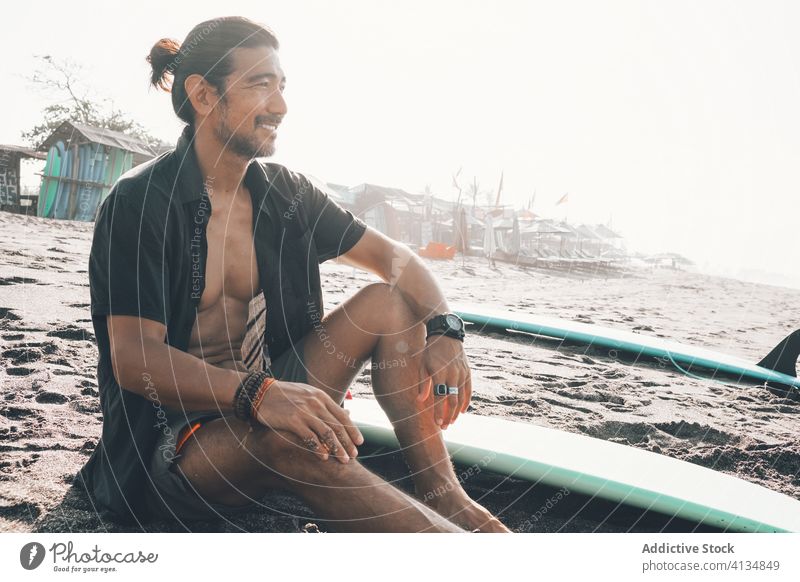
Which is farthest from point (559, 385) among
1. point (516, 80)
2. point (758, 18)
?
point (758, 18)

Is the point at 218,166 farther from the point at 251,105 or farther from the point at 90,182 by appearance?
the point at 90,182

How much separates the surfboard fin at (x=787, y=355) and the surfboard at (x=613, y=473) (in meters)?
2.11

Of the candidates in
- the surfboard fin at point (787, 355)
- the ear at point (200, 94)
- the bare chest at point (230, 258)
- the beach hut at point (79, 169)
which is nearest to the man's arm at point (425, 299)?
the bare chest at point (230, 258)

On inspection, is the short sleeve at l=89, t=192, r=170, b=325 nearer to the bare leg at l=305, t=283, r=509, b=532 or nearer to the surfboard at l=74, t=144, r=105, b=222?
the bare leg at l=305, t=283, r=509, b=532

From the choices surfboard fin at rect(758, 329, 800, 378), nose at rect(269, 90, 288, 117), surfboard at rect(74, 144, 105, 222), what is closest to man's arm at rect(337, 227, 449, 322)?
nose at rect(269, 90, 288, 117)

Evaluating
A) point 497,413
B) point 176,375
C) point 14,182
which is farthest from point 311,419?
point 14,182

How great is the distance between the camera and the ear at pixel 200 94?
1.31 metres

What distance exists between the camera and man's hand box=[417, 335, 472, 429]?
136 centimetres

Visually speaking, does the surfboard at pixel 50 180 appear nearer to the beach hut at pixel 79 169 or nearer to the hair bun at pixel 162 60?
the beach hut at pixel 79 169

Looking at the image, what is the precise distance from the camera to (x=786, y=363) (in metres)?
3.39

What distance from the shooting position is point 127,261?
43.0 inches
